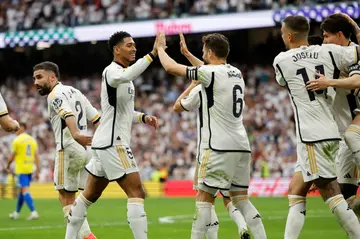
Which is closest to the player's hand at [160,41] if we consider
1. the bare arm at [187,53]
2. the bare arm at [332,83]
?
the bare arm at [187,53]

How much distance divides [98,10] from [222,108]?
2851 cm

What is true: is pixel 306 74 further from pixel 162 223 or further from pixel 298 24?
pixel 162 223

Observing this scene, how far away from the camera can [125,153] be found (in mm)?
9898

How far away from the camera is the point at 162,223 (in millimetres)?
16625

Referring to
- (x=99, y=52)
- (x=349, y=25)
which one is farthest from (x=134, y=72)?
(x=99, y=52)

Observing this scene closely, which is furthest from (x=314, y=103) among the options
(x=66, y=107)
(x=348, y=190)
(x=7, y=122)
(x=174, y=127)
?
(x=174, y=127)

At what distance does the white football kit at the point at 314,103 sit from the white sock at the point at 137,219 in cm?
203

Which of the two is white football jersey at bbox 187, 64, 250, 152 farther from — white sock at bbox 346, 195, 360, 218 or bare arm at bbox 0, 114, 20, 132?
bare arm at bbox 0, 114, 20, 132

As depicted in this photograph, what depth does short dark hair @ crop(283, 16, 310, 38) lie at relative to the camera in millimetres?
9172

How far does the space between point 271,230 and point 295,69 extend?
5901 mm

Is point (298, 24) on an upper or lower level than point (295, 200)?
upper

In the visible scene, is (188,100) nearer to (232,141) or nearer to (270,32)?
(232,141)

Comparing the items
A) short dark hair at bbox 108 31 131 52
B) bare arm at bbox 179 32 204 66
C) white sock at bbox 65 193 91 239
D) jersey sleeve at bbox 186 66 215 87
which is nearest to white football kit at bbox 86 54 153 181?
short dark hair at bbox 108 31 131 52

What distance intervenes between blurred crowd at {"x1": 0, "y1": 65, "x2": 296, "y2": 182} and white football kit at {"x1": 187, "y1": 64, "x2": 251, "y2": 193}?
2055 cm
